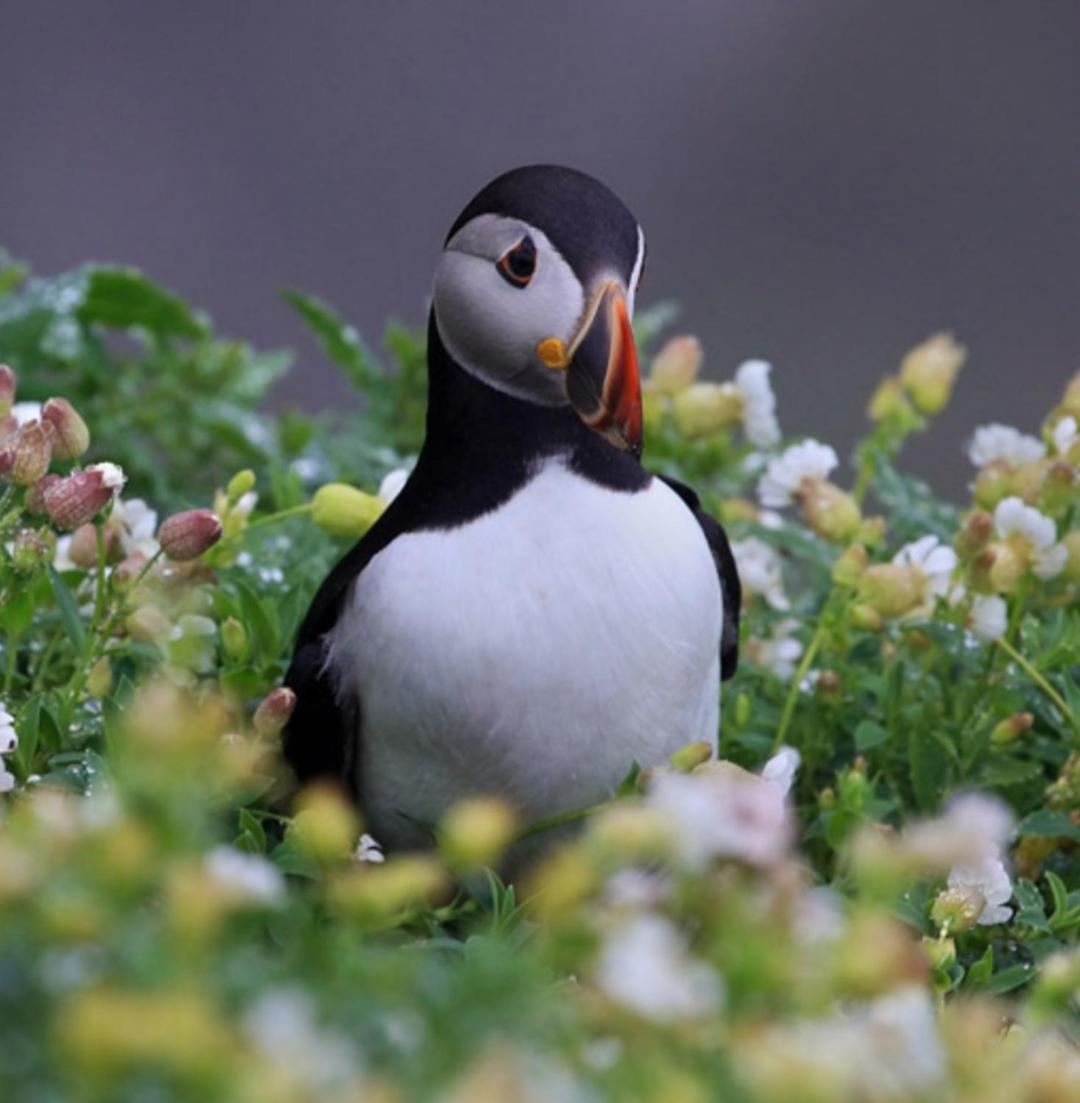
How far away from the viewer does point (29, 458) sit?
183 cm

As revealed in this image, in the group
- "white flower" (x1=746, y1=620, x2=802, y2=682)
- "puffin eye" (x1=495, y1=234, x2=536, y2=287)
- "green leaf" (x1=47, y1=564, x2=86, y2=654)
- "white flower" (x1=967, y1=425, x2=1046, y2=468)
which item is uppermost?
"puffin eye" (x1=495, y1=234, x2=536, y2=287)

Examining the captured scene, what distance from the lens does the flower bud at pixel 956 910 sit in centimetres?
178

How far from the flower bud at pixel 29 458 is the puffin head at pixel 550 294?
0.38 m

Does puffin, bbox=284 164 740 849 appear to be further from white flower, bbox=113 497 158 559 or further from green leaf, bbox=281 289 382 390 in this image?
green leaf, bbox=281 289 382 390

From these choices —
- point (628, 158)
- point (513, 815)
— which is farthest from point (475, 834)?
point (628, 158)

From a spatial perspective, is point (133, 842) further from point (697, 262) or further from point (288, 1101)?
point (697, 262)

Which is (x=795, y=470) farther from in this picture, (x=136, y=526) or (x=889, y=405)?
(x=136, y=526)

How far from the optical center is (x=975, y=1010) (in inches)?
44.8

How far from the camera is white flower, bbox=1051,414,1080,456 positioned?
2.38 meters

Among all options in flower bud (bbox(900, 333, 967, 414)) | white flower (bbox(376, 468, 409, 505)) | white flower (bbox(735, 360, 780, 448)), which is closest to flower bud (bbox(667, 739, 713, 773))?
white flower (bbox(376, 468, 409, 505))

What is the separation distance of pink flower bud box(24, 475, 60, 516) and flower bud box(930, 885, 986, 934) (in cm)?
78

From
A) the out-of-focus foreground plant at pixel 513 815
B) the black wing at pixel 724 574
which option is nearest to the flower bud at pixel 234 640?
the out-of-focus foreground plant at pixel 513 815

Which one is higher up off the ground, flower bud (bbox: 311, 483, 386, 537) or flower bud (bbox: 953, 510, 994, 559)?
flower bud (bbox: 953, 510, 994, 559)

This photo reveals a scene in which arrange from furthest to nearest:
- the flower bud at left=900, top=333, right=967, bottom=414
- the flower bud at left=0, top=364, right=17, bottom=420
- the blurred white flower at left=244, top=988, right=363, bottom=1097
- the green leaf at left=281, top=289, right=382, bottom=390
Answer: the green leaf at left=281, top=289, right=382, bottom=390 → the flower bud at left=900, top=333, right=967, bottom=414 → the flower bud at left=0, top=364, right=17, bottom=420 → the blurred white flower at left=244, top=988, right=363, bottom=1097
